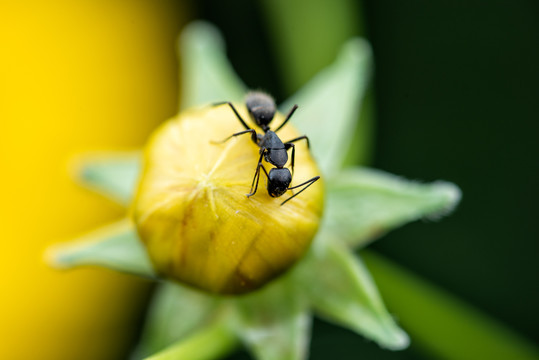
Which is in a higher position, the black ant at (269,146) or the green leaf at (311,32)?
the black ant at (269,146)

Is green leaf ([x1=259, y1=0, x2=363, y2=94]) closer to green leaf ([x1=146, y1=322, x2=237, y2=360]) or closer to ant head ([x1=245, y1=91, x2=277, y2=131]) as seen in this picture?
ant head ([x1=245, y1=91, x2=277, y2=131])

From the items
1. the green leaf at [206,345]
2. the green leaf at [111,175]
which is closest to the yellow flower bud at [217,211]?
the green leaf at [206,345]

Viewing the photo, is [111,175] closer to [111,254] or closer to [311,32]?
[111,254]

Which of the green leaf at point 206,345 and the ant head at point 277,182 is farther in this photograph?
the green leaf at point 206,345

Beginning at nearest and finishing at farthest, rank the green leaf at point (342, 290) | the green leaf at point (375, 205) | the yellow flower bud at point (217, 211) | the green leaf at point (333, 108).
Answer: the yellow flower bud at point (217, 211) < the green leaf at point (342, 290) < the green leaf at point (375, 205) < the green leaf at point (333, 108)

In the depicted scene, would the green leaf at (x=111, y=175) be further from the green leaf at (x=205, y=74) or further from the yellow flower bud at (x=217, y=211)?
the yellow flower bud at (x=217, y=211)

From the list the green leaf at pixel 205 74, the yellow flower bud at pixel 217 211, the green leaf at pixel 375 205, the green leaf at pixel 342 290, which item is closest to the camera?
the yellow flower bud at pixel 217 211

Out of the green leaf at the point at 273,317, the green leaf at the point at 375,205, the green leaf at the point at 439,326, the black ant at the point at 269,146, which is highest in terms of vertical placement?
the black ant at the point at 269,146

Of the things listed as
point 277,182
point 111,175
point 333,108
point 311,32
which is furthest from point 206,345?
point 311,32
